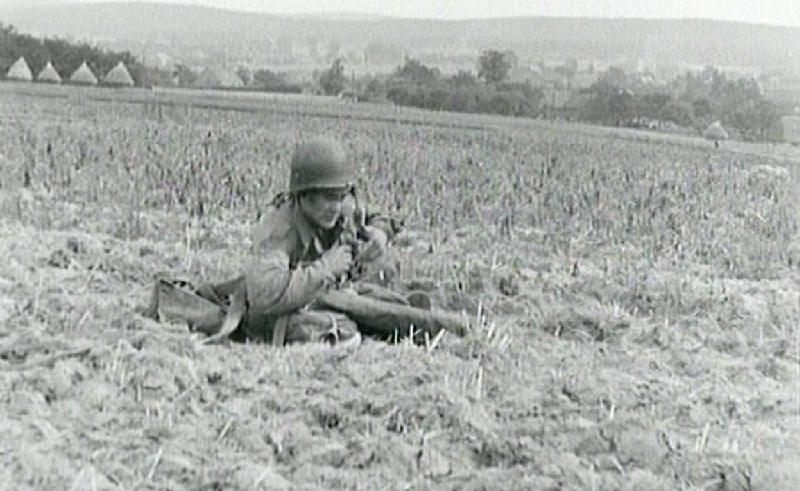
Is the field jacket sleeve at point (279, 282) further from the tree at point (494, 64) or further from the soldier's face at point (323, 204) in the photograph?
the tree at point (494, 64)

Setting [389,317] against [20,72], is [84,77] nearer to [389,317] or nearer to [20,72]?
[20,72]

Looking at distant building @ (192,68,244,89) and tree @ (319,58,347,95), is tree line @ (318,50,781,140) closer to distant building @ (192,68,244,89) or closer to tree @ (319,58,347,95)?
tree @ (319,58,347,95)

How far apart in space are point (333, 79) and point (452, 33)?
2.99 m

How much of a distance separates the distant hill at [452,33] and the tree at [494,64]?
263 mm

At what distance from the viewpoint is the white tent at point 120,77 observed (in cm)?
3006

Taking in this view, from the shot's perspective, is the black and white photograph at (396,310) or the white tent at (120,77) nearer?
the black and white photograph at (396,310)

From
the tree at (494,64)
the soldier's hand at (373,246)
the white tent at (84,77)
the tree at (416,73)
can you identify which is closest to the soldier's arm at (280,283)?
the soldier's hand at (373,246)

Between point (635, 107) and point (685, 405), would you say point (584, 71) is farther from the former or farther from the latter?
point (685, 405)

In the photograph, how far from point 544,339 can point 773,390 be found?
1106 mm

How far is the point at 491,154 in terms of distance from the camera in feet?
47.1

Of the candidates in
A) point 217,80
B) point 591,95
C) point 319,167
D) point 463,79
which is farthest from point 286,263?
point 217,80

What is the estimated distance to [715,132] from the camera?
19344mm

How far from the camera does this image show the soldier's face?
222 inches

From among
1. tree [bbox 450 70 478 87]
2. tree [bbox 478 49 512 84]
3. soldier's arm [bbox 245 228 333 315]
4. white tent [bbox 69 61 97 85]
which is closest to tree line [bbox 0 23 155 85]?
white tent [bbox 69 61 97 85]
